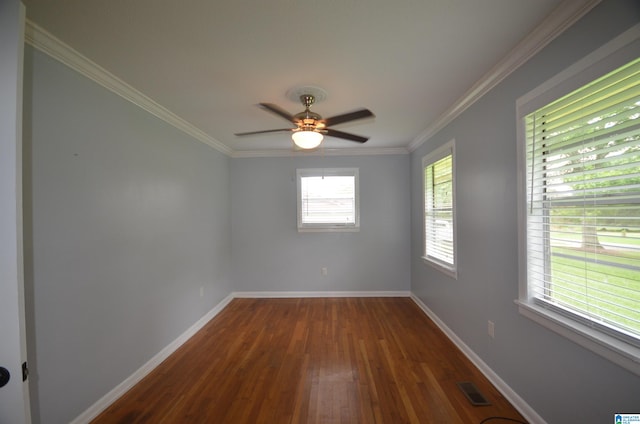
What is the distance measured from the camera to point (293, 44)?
5.27 ft

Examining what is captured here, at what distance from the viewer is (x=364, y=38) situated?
1.56 meters

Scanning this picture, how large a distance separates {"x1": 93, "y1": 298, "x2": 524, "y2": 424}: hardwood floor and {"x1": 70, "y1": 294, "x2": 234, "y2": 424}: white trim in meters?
0.05

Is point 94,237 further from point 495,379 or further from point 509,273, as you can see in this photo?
point 495,379

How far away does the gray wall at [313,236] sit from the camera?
4.30 meters

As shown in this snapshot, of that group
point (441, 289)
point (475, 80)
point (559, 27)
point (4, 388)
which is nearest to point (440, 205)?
point (441, 289)

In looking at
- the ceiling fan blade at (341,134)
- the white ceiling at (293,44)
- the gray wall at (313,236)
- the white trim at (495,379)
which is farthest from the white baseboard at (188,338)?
the white ceiling at (293,44)

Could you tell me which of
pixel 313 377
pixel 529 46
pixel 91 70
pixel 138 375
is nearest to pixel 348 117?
pixel 529 46

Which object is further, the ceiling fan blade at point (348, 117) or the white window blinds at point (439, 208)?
the white window blinds at point (439, 208)

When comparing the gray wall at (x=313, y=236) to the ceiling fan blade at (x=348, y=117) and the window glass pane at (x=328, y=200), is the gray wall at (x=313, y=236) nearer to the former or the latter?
the window glass pane at (x=328, y=200)

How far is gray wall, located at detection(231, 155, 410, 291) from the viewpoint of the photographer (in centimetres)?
430

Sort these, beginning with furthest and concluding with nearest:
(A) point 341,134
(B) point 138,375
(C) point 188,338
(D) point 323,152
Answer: (D) point 323,152 → (C) point 188,338 → (A) point 341,134 → (B) point 138,375

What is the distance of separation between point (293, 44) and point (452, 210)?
89.8 inches

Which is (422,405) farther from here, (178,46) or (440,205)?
(178,46)

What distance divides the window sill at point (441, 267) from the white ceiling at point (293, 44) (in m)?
1.75
